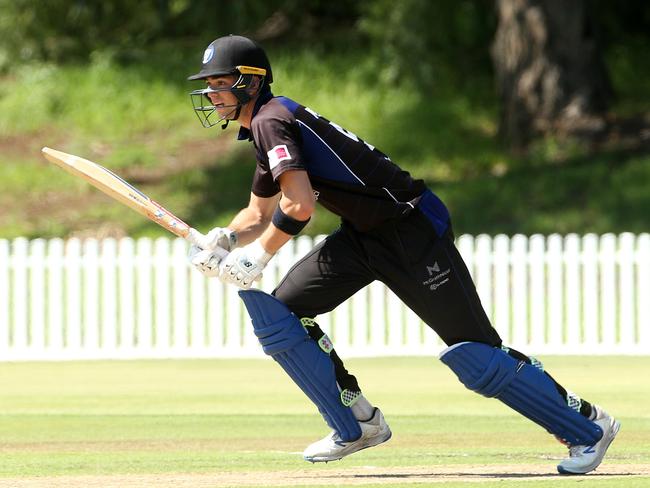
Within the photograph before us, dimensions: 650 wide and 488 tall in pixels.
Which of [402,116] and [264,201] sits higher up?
[402,116]

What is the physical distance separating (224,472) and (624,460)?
172 centimetres

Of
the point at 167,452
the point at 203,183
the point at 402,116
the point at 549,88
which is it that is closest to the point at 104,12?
the point at 203,183

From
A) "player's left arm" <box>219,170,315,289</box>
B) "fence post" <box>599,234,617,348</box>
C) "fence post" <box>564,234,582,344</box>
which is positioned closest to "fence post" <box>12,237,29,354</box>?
"fence post" <box>564,234,582,344</box>

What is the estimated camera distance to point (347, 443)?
6.40 metres

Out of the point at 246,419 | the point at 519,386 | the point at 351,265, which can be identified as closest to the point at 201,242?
the point at 351,265

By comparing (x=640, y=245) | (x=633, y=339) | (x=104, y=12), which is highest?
(x=104, y=12)

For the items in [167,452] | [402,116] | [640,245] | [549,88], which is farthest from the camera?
[402,116]

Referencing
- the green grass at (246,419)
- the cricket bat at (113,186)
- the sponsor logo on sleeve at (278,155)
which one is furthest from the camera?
the green grass at (246,419)

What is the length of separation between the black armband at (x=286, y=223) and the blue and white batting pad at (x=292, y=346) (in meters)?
0.35

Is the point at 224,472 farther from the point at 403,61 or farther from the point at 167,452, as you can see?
the point at 403,61

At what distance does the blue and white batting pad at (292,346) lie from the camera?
6.18m

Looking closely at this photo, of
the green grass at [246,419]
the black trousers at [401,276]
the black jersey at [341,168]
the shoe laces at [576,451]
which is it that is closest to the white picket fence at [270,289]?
the green grass at [246,419]

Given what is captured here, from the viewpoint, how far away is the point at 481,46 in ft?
76.7

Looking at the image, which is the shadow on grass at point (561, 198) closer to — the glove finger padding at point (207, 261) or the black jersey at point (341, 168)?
the black jersey at point (341, 168)
